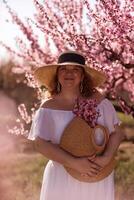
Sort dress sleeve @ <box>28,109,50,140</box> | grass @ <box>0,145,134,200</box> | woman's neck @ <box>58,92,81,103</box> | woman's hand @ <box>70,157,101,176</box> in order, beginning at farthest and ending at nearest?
grass @ <box>0,145,134,200</box> → woman's neck @ <box>58,92,81,103</box> → dress sleeve @ <box>28,109,50,140</box> → woman's hand @ <box>70,157,101,176</box>

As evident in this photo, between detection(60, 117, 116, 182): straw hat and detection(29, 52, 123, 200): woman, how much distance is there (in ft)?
0.17

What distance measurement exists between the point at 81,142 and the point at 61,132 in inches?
7.1

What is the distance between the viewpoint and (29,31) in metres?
9.75

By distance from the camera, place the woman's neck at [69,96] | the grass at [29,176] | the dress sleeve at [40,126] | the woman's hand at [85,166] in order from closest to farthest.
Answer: the woman's hand at [85,166] → the dress sleeve at [40,126] → the woman's neck at [69,96] → the grass at [29,176]

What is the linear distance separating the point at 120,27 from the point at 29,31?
3.29 metres

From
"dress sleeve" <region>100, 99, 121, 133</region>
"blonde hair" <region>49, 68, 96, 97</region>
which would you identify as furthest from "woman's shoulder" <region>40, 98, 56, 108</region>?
"dress sleeve" <region>100, 99, 121, 133</region>

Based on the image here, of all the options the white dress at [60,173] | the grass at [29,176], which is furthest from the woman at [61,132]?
the grass at [29,176]

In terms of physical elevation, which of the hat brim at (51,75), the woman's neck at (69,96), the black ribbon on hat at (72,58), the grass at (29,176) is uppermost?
the black ribbon on hat at (72,58)

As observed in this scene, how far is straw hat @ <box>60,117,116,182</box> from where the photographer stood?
13.5ft

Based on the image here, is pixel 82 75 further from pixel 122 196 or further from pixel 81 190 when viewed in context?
pixel 122 196

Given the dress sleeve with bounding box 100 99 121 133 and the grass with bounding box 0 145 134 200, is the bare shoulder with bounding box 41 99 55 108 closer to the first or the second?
the dress sleeve with bounding box 100 99 121 133

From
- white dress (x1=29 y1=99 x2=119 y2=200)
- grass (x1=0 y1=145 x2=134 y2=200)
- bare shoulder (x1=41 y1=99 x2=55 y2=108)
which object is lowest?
grass (x1=0 y1=145 x2=134 y2=200)

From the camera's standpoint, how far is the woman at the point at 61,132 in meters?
4.09

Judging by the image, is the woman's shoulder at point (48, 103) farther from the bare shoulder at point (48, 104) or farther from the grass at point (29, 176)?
the grass at point (29, 176)
